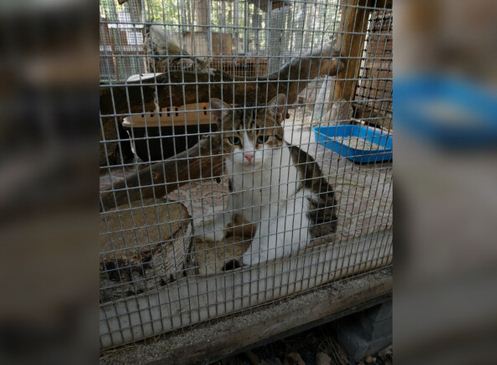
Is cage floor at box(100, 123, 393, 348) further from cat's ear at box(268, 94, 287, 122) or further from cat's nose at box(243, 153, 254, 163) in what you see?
cat's nose at box(243, 153, 254, 163)

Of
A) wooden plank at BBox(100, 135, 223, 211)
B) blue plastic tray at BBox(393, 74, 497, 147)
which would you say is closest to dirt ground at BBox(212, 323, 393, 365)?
wooden plank at BBox(100, 135, 223, 211)

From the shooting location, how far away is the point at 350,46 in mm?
1212

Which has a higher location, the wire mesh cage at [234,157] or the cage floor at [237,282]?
the wire mesh cage at [234,157]

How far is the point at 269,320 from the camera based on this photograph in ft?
4.08

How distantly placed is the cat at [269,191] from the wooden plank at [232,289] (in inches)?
3.2

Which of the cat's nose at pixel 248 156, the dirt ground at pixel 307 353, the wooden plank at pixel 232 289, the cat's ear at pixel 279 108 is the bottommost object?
the dirt ground at pixel 307 353

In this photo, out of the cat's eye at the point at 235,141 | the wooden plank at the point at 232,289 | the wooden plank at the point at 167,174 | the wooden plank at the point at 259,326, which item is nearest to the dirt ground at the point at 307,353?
the wooden plank at the point at 259,326

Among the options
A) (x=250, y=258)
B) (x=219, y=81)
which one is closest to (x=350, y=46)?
(x=219, y=81)

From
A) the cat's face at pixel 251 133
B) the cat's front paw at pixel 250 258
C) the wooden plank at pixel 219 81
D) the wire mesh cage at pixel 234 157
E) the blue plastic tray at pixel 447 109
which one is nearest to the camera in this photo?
the blue plastic tray at pixel 447 109

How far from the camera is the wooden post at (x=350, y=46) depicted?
1182 millimetres

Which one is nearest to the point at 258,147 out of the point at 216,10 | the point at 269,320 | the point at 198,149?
the point at 198,149

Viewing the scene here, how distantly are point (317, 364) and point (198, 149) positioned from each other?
1194mm

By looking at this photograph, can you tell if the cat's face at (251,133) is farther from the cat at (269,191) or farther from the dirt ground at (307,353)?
the dirt ground at (307,353)

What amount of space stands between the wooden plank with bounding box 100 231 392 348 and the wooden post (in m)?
0.64
